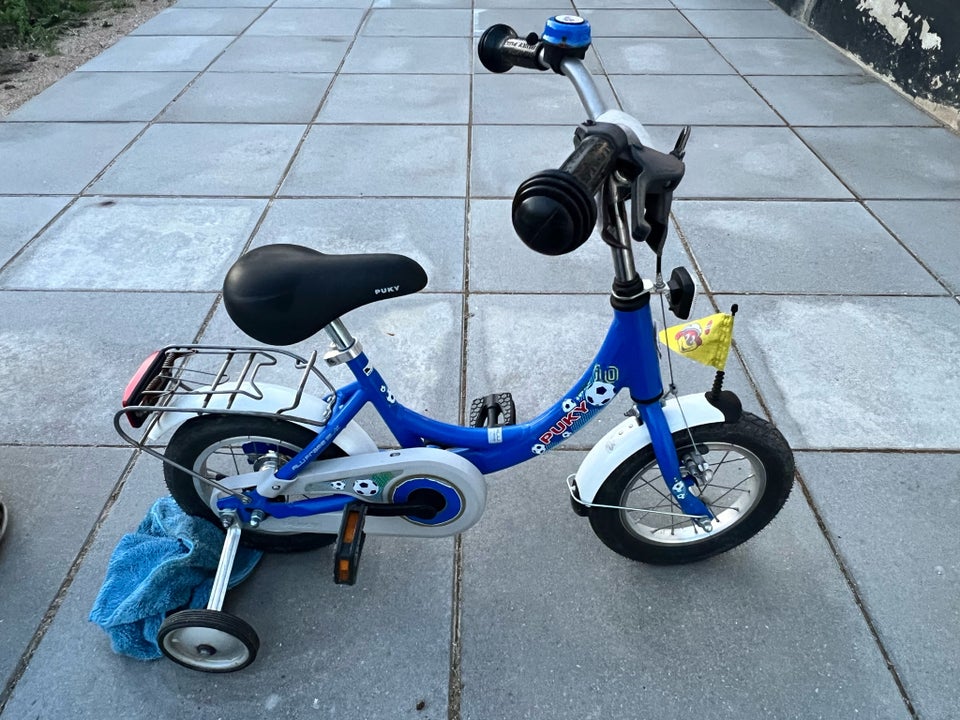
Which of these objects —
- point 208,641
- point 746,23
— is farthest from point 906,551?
point 746,23

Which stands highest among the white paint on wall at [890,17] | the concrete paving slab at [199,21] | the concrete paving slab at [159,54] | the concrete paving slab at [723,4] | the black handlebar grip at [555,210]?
the black handlebar grip at [555,210]

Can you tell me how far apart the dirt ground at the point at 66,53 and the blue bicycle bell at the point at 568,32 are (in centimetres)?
560

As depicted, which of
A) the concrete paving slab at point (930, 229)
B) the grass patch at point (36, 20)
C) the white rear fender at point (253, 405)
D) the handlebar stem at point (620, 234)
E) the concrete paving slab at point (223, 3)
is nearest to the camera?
the handlebar stem at point (620, 234)

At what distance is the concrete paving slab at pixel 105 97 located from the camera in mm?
5449

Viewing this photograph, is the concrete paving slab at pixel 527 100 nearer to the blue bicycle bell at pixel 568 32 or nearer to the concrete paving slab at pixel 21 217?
the concrete paving slab at pixel 21 217

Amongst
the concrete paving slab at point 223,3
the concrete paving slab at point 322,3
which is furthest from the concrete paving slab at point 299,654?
the concrete paving slab at point 223,3

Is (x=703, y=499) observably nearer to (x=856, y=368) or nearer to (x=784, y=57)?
(x=856, y=368)

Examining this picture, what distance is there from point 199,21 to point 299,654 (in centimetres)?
766

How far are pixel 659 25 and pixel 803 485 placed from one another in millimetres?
6482

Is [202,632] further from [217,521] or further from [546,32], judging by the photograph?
[546,32]

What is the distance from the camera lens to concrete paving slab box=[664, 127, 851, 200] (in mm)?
4461

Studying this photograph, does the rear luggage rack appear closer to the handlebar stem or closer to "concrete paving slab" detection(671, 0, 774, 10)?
the handlebar stem

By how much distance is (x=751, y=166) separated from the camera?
4754mm

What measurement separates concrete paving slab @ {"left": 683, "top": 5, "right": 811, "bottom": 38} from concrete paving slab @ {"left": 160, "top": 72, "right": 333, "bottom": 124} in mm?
4176
